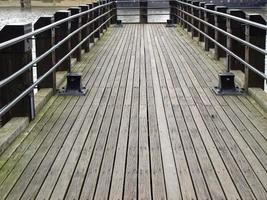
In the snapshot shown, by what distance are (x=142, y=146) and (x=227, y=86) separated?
254cm

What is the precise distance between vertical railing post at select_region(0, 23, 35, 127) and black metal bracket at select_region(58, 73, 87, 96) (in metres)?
1.45

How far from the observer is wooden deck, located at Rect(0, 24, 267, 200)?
3.64 metres

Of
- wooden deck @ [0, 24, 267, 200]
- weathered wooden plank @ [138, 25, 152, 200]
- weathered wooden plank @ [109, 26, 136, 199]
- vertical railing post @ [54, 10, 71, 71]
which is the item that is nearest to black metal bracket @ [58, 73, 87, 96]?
wooden deck @ [0, 24, 267, 200]

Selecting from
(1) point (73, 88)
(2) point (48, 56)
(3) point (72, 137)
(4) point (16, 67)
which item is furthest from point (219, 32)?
(3) point (72, 137)

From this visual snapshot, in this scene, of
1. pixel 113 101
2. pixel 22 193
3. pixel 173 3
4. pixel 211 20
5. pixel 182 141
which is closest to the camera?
pixel 22 193

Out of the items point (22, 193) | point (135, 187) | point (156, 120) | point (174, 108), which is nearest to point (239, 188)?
point (135, 187)

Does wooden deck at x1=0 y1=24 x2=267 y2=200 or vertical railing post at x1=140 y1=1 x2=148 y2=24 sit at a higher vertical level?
vertical railing post at x1=140 y1=1 x2=148 y2=24

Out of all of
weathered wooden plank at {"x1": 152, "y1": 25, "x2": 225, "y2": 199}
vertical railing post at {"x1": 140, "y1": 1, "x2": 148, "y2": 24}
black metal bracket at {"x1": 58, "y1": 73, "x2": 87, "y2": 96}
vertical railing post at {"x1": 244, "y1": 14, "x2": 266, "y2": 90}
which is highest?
vertical railing post at {"x1": 140, "y1": 1, "x2": 148, "y2": 24}

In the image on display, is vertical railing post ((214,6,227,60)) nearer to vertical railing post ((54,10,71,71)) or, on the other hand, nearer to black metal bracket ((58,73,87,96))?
vertical railing post ((54,10,71,71))

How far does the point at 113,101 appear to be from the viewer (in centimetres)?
643

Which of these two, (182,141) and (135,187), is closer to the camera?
(135,187)

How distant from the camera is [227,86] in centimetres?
682

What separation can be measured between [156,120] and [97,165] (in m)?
1.48

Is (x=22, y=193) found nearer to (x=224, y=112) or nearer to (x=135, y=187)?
(x=135, y=187)
